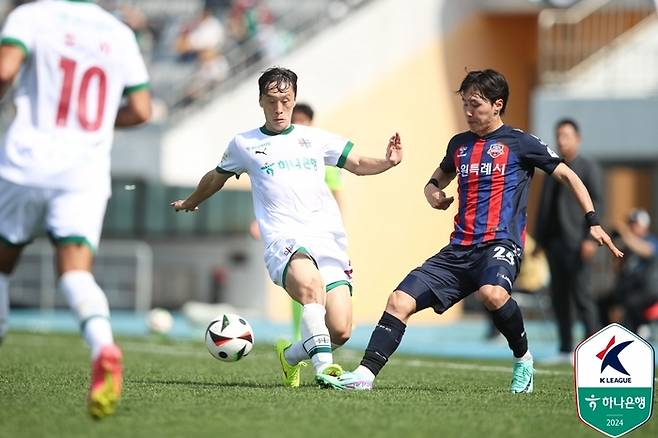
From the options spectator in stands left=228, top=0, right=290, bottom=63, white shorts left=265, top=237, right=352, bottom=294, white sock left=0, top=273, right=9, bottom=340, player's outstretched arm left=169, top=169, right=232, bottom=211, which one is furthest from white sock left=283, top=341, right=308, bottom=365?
spectator in stands left=228, top=0, right=290, bottom=63

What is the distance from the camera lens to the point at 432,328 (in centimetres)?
2303

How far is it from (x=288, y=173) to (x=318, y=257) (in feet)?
1.98

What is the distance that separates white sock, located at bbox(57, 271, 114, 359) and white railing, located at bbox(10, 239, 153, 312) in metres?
15.7

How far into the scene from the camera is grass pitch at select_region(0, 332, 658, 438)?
6898 millimetres

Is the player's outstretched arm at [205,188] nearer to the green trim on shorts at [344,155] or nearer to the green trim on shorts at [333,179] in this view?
the green trim on shorts at [344,155]

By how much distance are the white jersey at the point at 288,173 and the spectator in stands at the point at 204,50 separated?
1524 centimetres

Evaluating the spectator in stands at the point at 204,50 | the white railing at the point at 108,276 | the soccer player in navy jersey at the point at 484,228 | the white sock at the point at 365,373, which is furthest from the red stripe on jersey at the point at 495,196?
the spectator in stands at the point at 204,50

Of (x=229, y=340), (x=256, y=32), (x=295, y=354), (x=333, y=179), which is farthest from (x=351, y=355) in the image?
(x=256, y=32)

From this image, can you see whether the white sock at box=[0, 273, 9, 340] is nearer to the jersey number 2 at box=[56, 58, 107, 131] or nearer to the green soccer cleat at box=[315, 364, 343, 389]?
the jersey number 2 at box=[56, 58, 107, 131]

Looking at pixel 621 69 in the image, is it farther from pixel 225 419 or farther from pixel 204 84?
pixel 225 419

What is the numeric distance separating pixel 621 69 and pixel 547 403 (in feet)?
54.3

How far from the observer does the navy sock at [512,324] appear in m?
9.02

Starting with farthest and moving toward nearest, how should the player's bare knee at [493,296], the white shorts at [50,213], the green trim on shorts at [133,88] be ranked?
1. the player's bare knee at [493,296]
2. the green trim on shorts at [133,88]
3. the white shorts at [50,213]

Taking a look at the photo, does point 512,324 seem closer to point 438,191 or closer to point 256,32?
point 438,191
